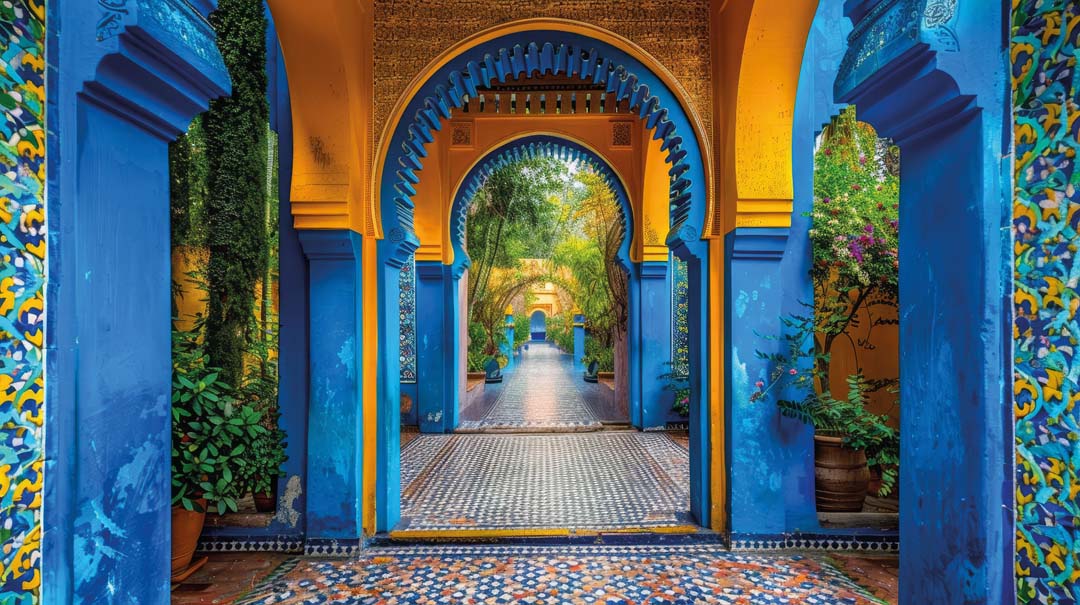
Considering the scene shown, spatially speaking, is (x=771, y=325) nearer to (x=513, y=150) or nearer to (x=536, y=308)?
(x=513, y=150)

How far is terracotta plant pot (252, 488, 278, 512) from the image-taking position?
393cm

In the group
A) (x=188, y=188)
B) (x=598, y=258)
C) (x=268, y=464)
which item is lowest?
(x=268, y=464)

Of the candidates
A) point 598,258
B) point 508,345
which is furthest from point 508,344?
point 598,258

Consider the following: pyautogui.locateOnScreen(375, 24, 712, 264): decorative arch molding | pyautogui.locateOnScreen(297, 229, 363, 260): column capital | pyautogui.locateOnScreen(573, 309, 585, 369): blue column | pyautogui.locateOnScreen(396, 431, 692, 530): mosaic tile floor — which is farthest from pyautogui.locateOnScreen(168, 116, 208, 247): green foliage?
pyautogui.locateOnScreen(573, 309, 585, 369): blue column

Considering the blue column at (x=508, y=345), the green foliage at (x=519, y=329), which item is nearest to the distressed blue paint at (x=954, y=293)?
the blue column at (x=508, y=345)

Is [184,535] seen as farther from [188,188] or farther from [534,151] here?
[534,151]

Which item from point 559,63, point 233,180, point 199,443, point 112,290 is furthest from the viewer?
point 559,63

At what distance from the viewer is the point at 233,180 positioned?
3.71m

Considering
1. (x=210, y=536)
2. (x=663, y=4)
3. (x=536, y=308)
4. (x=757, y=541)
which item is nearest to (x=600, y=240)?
(x=663, y=4)

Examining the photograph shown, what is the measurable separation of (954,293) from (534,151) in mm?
7456

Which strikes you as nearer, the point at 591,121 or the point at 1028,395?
the point at 1028,395

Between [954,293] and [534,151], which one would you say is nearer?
[954,293]

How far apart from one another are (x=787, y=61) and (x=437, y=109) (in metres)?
2.60

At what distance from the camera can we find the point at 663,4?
409 cm
